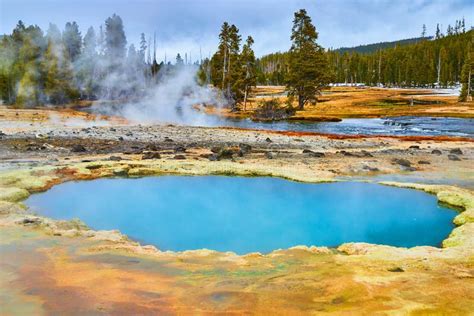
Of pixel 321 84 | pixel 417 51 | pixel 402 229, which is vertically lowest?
pixel 402 229

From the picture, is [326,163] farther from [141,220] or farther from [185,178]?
[141,220]

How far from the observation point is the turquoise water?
13062mm

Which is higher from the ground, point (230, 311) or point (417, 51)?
point (417, 51)

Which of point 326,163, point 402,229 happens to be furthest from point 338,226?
point 326,163

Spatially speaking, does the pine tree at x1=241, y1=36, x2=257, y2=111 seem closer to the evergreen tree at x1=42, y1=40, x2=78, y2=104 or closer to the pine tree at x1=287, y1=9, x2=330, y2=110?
the pine tree at x1=287, y1=9, x2=330, y2=110

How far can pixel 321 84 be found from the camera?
71.1 metres

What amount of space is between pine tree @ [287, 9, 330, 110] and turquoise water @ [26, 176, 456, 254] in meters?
51.2

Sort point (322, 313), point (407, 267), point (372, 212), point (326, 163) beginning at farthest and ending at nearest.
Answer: point (326, 163)
point (372, 212)
point (407, 267)
point (322, 313)

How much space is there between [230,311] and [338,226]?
7726 mm

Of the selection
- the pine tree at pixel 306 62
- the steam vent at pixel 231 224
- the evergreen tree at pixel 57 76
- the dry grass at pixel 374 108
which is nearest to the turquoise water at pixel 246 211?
the steam vent at pixel 231 224

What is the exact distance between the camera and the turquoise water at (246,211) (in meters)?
13.1

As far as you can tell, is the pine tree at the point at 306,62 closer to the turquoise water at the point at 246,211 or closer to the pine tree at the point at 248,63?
the pine tree at the point at 248,63

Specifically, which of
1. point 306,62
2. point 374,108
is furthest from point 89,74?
point 374,108

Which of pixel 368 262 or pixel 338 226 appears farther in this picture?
pixel 338 226
